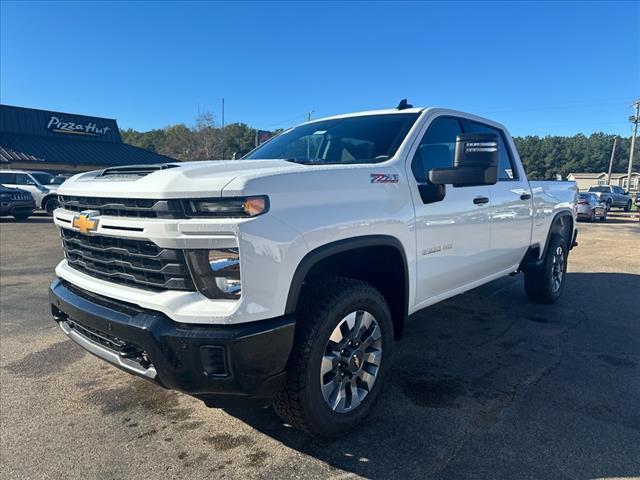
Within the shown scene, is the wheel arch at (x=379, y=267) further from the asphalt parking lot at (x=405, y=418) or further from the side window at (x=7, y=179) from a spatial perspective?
the side window at (x=7, y=179)

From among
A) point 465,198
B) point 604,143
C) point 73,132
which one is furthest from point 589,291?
point 604,143

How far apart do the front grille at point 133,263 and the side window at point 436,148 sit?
5.89ft

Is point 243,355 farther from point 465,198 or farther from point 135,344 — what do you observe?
point 465,198

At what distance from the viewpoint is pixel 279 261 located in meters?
2.21

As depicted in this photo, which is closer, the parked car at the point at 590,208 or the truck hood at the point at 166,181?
the truck hood at the point at 166,181

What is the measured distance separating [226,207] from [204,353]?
69 cm

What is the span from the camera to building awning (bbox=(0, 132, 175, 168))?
103 ft

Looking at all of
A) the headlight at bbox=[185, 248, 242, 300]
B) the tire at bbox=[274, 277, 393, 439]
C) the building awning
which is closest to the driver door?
the tire at bbox=[274, 277, 393, 439]

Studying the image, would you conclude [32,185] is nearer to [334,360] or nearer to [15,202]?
[15,202]

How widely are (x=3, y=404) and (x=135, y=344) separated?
5.67 feet

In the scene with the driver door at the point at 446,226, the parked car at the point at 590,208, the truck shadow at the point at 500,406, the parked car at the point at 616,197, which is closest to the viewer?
the truck shadow at the point at 500,406

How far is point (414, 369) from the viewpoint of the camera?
148 inches

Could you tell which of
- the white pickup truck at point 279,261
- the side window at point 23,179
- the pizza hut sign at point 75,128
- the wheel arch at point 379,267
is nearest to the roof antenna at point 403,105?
the white pickup truck at point 279,261

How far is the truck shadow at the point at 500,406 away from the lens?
2.52 metres
